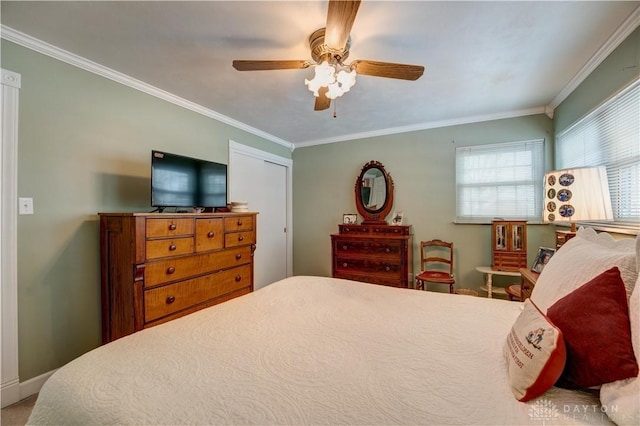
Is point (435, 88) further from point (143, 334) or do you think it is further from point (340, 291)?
point (143, 334)

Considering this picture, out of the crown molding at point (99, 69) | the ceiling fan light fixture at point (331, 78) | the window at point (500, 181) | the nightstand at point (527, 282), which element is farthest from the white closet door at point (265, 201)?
the nightstand at point (527, 282)

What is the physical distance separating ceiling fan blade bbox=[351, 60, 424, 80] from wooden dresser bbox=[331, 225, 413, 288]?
6.67 ft

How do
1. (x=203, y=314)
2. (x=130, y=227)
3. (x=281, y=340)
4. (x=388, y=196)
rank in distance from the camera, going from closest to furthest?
1. (x=281, y=340)
2. (x=203, y=314)
3. (x=130, y=227)
4. (x=388, y=196)

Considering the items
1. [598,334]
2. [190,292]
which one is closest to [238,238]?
[190,292]

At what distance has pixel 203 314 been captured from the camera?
1.39 meters

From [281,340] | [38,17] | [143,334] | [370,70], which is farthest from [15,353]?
[370,70]

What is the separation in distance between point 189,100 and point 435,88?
2.46 meters

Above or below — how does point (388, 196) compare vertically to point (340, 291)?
above

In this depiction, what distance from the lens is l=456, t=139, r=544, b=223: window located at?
308cm

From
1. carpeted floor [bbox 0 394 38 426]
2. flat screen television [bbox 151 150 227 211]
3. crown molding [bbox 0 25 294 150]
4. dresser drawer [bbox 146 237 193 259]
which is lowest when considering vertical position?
carpeted floor [bbox 0 394 38 426]

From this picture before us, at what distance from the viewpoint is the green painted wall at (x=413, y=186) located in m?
3.24

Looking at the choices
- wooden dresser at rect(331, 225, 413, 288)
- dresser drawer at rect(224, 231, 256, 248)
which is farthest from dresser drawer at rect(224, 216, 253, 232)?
wooden dresser at rect(331, 225, 413, 288)

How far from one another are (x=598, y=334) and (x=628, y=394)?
0.46ft

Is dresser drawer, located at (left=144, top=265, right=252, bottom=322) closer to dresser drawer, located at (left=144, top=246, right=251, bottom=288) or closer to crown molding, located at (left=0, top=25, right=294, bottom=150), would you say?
dresser drawer, located at (left=144, top=246, right=251, bottom=288)
